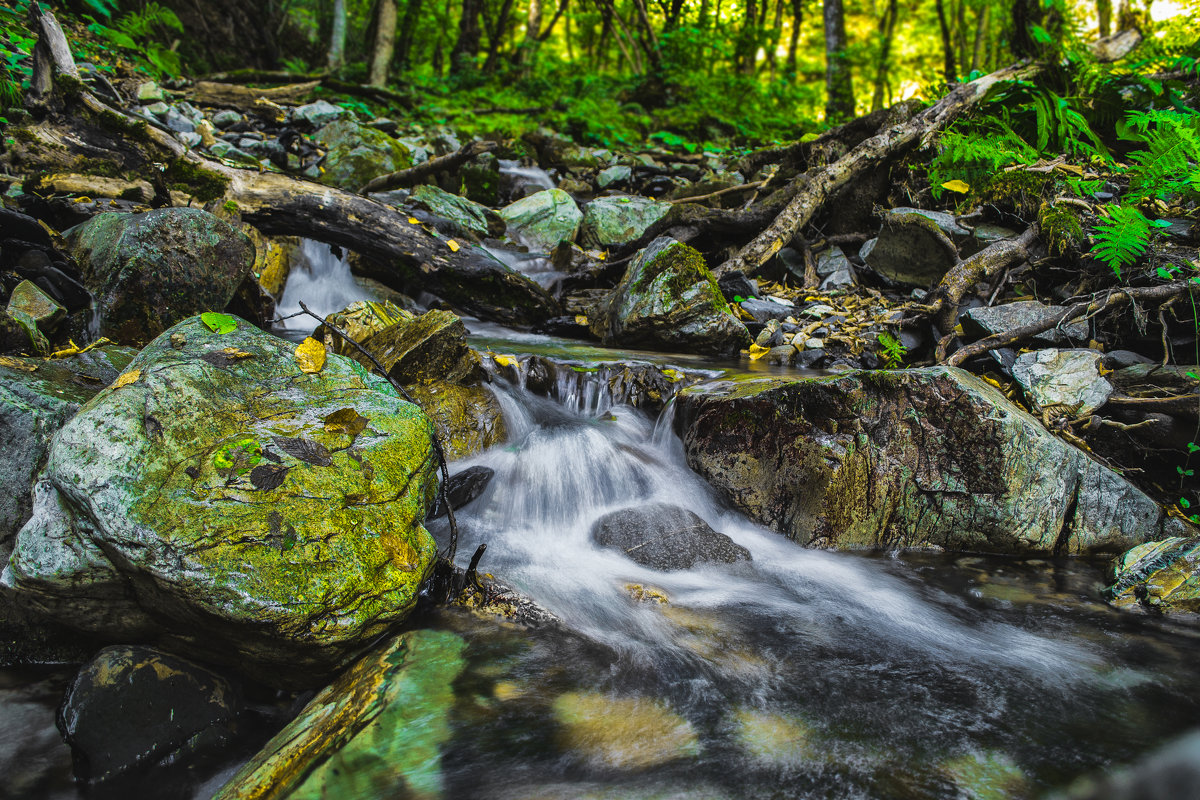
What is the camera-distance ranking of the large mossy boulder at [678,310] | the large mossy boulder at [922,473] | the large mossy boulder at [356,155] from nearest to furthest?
the large mossy boulder at [922,473]
the large mossy boulder at [678,310]
the large mossy boulder at [356,155]

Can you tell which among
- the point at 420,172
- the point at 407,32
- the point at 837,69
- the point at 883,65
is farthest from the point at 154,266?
the point at 883,65

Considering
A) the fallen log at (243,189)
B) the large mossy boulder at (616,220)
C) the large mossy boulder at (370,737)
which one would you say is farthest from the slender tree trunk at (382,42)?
the large mossy boulder at (370,737)

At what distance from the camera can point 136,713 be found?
2.26 meters

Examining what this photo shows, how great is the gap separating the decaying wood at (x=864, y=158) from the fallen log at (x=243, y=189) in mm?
3324

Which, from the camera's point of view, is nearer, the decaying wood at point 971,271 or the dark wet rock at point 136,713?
the dark wet rock at point 136,713

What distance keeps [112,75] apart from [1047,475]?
1576cm

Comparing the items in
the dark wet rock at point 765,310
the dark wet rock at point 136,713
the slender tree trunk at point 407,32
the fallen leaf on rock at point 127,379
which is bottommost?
the dark wet rock at point 136,713

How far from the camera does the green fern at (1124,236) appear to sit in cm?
458

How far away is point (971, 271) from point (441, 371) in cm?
506

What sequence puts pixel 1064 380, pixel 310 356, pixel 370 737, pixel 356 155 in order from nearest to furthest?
pixel 370 737, pixel 310 356, pixel 1064 380, pixel 356 155

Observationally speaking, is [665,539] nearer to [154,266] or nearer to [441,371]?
[441,371]

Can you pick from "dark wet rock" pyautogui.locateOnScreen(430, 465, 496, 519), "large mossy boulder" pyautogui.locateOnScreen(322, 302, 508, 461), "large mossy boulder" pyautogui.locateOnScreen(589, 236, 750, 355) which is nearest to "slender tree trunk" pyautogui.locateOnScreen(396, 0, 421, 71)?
"large mossy boulder" pyautogui.locateOnScreen(589, 236, 750, 355)

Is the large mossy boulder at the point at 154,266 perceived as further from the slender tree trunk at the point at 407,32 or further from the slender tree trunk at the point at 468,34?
the slender tree trunk at the point at 407,32

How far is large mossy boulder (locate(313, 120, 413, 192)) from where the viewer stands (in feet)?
32.5
